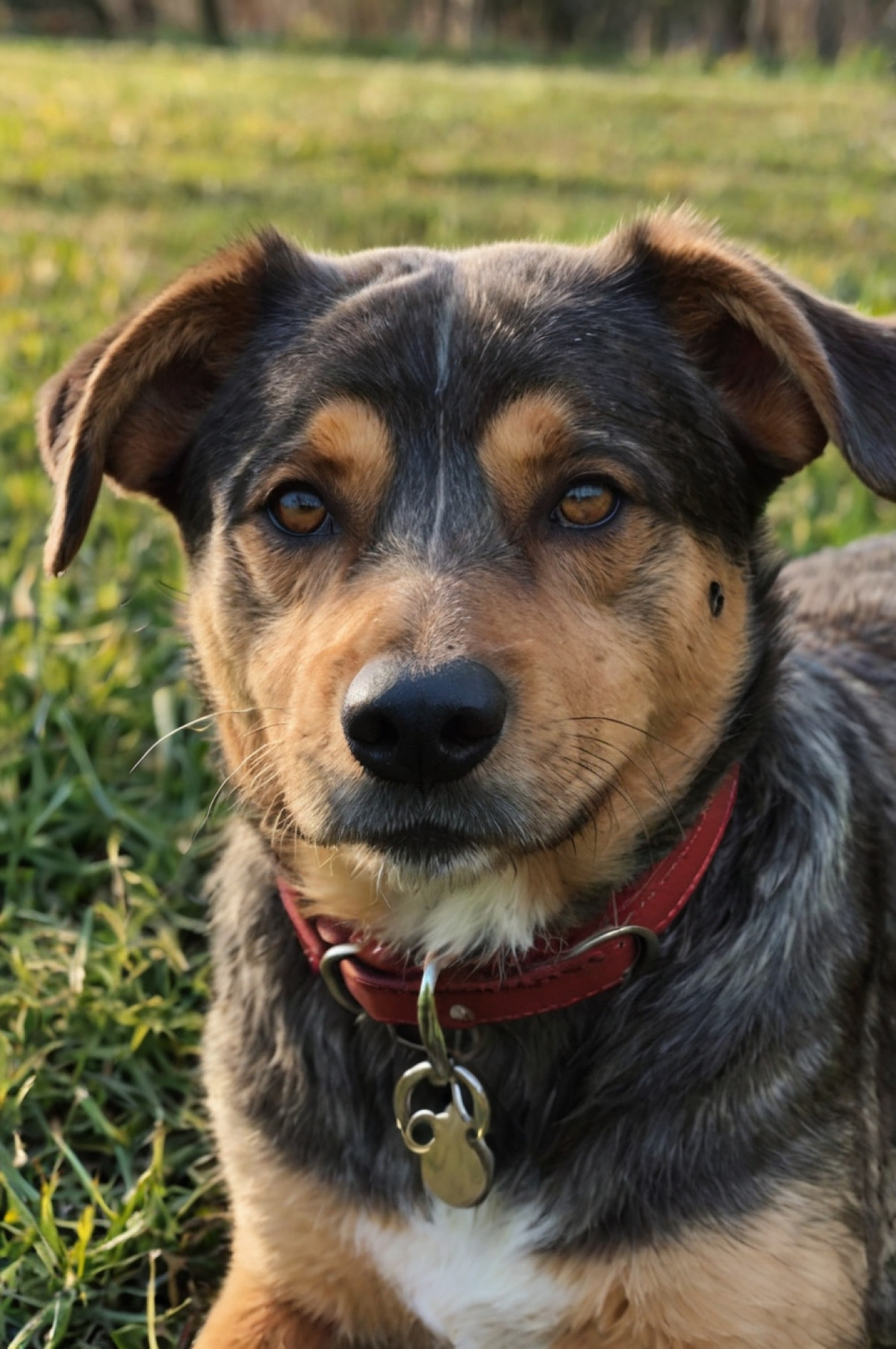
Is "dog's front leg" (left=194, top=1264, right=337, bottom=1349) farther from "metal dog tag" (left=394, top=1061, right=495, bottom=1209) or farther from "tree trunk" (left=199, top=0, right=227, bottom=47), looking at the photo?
"tree trunk" (left=199, top=0, right=227, bottom=47)

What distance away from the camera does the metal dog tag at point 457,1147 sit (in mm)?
3100

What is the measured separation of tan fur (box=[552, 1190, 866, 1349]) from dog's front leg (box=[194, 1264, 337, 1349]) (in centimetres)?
65

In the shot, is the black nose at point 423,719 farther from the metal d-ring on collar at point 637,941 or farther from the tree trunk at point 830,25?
the tree trunk at point 830,25

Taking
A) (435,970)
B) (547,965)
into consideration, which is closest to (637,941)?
(547,965)

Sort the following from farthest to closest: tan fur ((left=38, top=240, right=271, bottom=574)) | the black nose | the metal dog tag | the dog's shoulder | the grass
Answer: the dog's shoulder
the grass
tan fur ((left=38, top=240, right=271, bottom=574))
the metal dog tag
the black nose

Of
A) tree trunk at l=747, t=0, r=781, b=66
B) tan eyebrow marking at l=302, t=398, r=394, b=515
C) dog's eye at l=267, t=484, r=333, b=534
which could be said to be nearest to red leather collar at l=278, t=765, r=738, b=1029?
dog's eye at l=267, t=484, r=333, b=534

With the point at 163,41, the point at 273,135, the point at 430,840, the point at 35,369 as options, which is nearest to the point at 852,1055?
the point at 430,840

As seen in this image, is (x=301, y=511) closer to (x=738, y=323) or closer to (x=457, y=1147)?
(x=738, y=323)

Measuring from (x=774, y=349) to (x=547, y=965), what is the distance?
1.39 metres

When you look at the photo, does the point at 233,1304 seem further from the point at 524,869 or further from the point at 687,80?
the point at 687,80

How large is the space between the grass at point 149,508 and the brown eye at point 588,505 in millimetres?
1448

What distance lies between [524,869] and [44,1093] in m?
1.63

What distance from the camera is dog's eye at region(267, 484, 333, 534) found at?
10.7 ft

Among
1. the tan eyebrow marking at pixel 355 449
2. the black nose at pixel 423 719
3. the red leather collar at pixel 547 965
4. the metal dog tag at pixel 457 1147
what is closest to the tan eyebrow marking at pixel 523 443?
the tan eyebrow marking at pixel 355 449
